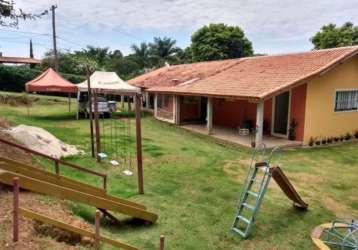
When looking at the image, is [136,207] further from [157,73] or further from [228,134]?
[157,73]

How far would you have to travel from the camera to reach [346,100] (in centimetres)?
1593

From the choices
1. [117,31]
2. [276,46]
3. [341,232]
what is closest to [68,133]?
[341,232]

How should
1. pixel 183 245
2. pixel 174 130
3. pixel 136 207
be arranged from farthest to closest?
1. pixel 174 130
2. pixel 136 207
3. pixel 183 245

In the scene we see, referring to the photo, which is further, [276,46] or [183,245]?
[276,46]

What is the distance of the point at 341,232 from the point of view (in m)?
6.34

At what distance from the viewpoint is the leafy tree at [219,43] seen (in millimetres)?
41594

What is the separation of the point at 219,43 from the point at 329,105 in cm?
2834

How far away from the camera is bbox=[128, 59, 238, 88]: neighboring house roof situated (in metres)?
21.2

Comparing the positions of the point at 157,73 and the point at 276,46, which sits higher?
the point at 276,46

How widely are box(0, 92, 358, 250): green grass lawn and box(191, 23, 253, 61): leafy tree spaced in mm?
28330

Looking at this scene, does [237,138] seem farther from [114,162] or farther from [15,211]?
[15,211]

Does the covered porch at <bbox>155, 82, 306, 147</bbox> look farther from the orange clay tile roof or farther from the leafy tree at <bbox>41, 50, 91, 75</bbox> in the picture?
the leafy tree at <bbox>41, 50, 91, 75</bbox>

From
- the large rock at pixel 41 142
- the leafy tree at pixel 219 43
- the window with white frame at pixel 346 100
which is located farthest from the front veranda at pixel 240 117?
the leafy tree at pixel 219 43

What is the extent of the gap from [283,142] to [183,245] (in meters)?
9.63
